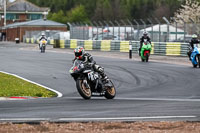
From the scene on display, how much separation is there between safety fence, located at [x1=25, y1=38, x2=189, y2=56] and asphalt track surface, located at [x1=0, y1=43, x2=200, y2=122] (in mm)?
10825

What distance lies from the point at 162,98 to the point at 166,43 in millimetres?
23832

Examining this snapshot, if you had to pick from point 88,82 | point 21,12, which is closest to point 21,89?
point 88,82

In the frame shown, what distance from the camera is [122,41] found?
45750mm

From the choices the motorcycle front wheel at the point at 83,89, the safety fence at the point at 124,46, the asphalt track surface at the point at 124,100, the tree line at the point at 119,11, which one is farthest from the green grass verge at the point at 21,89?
the tree line at the point at 119,11

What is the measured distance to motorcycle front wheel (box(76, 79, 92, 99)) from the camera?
47.1 ft

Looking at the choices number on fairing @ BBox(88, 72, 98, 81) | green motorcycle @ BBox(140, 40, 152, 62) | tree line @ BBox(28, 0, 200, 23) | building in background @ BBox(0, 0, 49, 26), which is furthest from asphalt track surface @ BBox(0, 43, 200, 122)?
tree line @ BBox(28, 0, 200, 23)

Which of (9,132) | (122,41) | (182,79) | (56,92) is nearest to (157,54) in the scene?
(122,41)

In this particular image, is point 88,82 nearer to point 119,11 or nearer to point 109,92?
point 109,92

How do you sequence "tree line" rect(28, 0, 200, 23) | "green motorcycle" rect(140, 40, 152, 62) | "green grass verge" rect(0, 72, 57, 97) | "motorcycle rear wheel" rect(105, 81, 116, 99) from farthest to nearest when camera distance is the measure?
"tree line" rect(28, 0, 200, 23), "green motorcycle" rect(140, 40, 152, 62), "green grass verge" rect(0, 72, 57, 97), "motorcycle rear wheel" rect(105, 81, 116, 99)

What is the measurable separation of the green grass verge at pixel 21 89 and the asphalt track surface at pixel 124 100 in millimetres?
638

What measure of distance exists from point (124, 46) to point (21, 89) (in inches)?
1116

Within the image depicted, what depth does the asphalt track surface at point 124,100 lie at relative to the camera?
11.2 meters

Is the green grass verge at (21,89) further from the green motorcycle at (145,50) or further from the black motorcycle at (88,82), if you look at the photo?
the green motorcycle at (145,50)

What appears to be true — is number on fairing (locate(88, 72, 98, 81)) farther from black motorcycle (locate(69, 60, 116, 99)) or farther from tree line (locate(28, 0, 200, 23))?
tree line (locate(28, 0, 200, 23))
